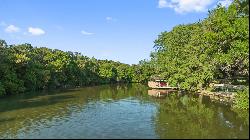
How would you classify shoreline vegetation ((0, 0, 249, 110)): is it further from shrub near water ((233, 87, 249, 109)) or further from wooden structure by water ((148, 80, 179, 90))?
wooden structure by water ((148, 80, 179, 90))

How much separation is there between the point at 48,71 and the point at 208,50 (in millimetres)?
67555

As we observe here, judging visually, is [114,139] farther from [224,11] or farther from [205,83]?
[205,83]

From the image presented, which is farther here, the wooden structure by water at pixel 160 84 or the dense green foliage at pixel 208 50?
the wooden structure by water at pixel 160 84

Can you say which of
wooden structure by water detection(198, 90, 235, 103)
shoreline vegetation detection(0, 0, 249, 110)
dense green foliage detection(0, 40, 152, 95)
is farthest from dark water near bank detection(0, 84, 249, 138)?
dense green foliage detection(0, 40, 152, 95)

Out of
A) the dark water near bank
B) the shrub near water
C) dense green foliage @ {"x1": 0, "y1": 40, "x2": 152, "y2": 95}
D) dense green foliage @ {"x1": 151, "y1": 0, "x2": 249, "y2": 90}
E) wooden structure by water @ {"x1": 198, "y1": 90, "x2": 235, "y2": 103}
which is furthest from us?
dense green foliage @ {"x1": 0, "y1": 40, "x2": 152, "y2": 95}

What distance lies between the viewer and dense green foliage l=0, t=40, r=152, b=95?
98.5 m

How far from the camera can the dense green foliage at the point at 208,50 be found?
178ft

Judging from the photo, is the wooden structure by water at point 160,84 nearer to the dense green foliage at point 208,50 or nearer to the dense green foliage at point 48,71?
the dense green foliage at point 208,50

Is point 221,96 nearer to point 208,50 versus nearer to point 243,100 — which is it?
point 208,50

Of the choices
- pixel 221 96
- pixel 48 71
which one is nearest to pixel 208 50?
pixel 221 96

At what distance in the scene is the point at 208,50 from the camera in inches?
2534

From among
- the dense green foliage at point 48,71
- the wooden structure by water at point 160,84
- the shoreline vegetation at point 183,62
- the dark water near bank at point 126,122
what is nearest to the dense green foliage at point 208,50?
the shoreline vegetation at point 183,62

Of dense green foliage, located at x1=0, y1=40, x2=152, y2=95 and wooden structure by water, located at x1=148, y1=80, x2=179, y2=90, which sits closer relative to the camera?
dense green foliage, located at x1=0, y1=40, x2=152, y2=95

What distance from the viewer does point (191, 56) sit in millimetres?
86500
